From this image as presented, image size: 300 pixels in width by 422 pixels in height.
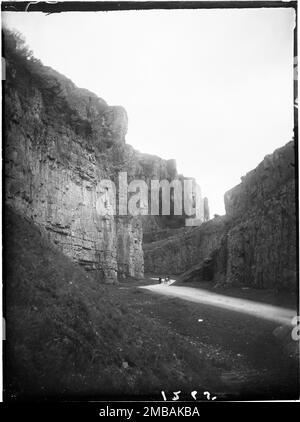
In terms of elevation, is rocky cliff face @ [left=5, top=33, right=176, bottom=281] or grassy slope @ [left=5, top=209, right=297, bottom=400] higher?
rocky cliff face @ [left=5, top=33, right=176, bottom=281]

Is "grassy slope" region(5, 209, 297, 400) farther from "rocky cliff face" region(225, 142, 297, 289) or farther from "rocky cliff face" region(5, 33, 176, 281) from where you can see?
"rocky cliff face" region(225, 142, 297, 289)

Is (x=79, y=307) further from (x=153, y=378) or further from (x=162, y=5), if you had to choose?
(x=162, y=5)

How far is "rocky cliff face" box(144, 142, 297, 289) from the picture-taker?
10609mm

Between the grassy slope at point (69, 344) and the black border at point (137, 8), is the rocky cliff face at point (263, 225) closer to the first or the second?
the black border at point (137, 8)

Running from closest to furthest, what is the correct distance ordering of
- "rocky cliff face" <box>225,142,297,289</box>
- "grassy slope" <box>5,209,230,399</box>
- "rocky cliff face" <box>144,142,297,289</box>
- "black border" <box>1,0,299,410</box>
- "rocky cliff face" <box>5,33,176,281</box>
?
"grassy slope" <box>5,209,230,399</box>, "black border" <box>1,0,299,410</box>, "rocky cliff face" <box>5,33,176,281</box>, "rocky cliff face" <box>144,142,297,289</box>, "rocky cliff face" <box>225,142,297,289</box>

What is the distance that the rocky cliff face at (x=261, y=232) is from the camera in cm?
1061

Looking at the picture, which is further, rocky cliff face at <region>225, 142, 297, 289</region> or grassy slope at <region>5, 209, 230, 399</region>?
rocky cliff face at <region>225, 142, 297, 289</region>

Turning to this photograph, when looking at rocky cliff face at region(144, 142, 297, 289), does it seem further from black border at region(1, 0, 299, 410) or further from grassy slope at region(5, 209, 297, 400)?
grassy slope at region(5, 209, 297, 400)

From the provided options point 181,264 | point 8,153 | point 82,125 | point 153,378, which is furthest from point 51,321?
point 181,264

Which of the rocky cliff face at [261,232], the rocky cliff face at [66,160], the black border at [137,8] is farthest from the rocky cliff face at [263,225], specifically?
the rocky cliff face at [66,160]

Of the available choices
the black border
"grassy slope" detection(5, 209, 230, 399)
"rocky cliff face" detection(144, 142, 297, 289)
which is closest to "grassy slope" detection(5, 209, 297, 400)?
"grassy slope" detection(5, 209, 230, 399)

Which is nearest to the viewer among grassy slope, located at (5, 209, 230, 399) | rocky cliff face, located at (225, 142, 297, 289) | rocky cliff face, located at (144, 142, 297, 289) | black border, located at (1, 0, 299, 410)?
grassy slope, located at (5, 209, 230, 399)

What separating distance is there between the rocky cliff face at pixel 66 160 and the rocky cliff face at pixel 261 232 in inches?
216

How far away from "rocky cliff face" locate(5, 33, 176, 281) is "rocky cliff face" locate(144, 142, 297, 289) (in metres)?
5.49
